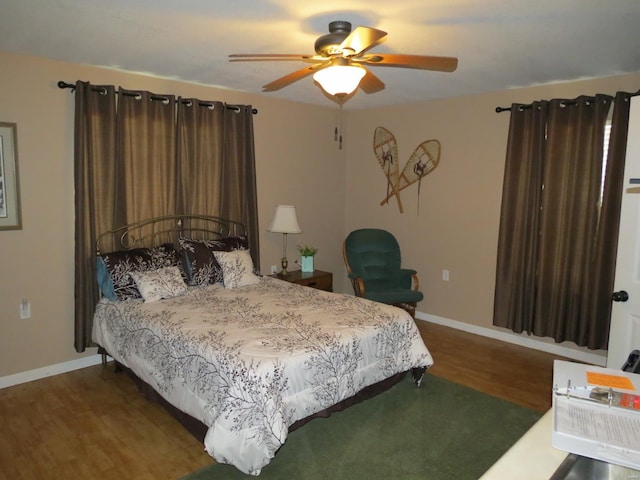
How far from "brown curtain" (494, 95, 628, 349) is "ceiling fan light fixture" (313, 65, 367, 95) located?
2.30 meters

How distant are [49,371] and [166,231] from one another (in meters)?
1.44

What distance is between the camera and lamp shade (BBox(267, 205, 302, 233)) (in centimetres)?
452

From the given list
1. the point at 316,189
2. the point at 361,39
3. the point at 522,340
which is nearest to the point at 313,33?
the point at 361,39

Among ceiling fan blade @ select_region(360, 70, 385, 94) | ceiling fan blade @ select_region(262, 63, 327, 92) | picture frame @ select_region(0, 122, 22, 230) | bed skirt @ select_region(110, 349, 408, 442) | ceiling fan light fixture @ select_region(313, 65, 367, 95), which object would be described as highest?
ceiling fan blade @ select_region(360, 70, 385, 94)

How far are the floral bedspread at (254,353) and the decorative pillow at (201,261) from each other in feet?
0.61

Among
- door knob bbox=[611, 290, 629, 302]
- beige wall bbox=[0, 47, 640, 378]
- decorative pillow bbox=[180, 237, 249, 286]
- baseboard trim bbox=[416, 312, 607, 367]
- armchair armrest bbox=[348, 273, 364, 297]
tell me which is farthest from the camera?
armchair armrest bbox=[348, 273, 364, 297]

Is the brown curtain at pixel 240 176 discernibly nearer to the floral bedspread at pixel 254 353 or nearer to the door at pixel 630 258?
the floral bedspread at pixel 254 353

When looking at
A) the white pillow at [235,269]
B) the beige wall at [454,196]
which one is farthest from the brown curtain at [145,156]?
the beige wall at [454,196]

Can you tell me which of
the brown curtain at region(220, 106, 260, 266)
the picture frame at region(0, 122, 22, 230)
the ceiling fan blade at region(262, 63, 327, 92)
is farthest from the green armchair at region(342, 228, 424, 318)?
the picture frame at region(0, 122, 22, 230)

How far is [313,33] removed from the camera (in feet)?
8.77

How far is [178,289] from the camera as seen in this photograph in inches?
136

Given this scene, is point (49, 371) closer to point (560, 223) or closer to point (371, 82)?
point (371, 82)

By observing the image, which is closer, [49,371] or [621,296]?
[621,296]

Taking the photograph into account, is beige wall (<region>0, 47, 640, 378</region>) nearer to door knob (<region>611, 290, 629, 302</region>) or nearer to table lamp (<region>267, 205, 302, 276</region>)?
table lamp (<region>267, 205, 302, 276</region>)
